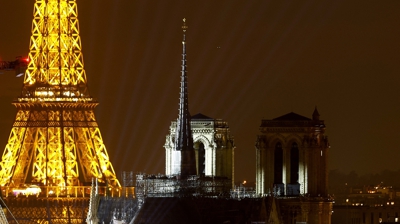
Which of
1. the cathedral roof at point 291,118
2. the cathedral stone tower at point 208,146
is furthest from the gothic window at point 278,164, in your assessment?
the cathedral stone tower at point 208,146

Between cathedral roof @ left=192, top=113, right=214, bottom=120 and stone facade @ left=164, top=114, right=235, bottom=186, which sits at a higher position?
cathedral roof @ left=192, top=113, right=214, bottom=120

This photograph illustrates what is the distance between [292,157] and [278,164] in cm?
103

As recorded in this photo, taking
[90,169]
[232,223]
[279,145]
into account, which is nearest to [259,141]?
[279,145]

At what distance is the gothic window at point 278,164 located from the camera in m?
171

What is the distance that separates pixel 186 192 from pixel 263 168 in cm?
947

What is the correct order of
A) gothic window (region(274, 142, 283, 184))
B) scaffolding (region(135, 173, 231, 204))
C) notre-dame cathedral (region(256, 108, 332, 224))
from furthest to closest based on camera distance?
1. gothic window (region(274, 142, 283, 184))
2. notre-dame cathedral (region(256, 108, 332, 224))
3. scaffolding (region(135, 173, 231, 204))

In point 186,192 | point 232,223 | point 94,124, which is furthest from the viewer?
point 94,124

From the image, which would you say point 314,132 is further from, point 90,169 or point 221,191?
point 90,169

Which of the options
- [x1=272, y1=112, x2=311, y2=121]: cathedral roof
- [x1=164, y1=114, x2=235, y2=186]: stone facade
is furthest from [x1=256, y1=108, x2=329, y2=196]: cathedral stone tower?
[x1=164, y1=114, x2=235, y2=186]: stone facade

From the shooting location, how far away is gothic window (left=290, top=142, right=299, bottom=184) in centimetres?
17088

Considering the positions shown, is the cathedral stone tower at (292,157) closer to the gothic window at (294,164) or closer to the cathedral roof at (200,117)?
the gothic window at (294,164)

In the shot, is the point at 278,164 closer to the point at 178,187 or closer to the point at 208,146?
the point at 208,146

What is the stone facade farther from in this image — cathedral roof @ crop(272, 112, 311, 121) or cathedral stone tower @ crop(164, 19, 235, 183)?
cathedral roof @ crop(272, 112, 311, 121)

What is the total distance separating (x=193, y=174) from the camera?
165500 millimetres
